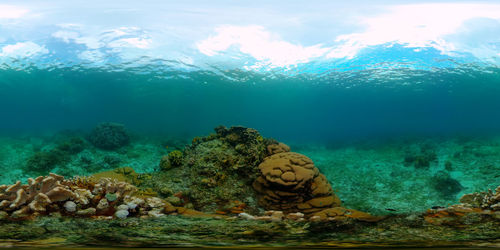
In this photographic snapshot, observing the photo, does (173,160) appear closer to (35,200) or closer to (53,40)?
(35,200)

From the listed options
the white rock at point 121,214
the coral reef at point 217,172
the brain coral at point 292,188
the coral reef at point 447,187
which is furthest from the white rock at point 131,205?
the coral reef at point 447,187

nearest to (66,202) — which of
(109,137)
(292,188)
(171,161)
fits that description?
(171,161)

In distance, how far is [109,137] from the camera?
1827 centimetres

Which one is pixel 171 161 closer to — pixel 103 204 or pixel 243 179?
pixel 243 179

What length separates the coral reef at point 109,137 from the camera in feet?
60.1

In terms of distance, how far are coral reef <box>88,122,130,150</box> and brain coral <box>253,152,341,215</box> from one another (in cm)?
1434

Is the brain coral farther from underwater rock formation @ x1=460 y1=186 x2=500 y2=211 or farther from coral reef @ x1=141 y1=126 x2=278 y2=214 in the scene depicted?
underwater rock formation @ x1=460 y1=186 x2=500 y2=211

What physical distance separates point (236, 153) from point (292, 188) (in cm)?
240

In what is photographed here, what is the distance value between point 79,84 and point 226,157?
40.4m

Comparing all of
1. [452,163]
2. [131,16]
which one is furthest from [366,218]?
[131,16]

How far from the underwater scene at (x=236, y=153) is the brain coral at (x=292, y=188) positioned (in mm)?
41

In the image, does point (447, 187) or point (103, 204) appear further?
point (447, 187)

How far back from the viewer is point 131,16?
18.6 m

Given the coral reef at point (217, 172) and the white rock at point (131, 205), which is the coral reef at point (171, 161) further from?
the white rock at point (131, 205)
